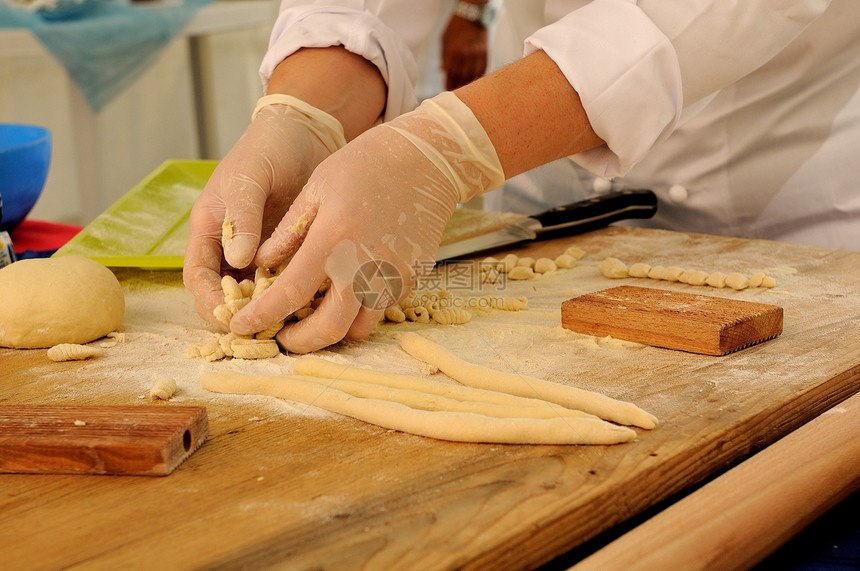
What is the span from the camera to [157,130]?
455 centimetres

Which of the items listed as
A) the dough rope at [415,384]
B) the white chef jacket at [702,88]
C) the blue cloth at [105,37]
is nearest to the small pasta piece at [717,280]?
the white chef jacket at [702,88]

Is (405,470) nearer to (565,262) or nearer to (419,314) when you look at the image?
(419,314)

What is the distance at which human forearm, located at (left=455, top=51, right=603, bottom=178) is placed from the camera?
121cm

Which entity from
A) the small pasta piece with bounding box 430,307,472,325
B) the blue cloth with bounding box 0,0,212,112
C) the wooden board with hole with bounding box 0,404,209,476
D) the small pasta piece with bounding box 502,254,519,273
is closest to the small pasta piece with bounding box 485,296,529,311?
the small pasta piece with bounding box 430,307,472,325

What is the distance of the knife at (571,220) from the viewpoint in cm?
170

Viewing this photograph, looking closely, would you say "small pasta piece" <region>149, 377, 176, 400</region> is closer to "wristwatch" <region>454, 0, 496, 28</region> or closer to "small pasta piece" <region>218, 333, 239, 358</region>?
"small pasta piece" <region>218, 333, 239, 358</region>

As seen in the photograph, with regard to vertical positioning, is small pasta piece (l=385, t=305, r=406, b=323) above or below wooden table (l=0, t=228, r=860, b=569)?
above

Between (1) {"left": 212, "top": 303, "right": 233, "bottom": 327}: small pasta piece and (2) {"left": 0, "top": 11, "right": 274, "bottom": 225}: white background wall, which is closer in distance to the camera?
(1) {"left": 212, "top": 303, "right": 233, "bottom": 327}: small pasta piece

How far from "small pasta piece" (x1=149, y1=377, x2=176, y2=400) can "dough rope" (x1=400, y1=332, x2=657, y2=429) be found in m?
0.34

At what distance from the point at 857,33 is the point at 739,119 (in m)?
0.28

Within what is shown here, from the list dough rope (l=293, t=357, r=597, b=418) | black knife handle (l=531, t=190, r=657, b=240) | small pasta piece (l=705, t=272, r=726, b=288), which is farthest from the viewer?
black knife handle (l=531, t=190, r=657, b=240)

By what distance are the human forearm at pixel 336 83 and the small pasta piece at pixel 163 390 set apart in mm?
689

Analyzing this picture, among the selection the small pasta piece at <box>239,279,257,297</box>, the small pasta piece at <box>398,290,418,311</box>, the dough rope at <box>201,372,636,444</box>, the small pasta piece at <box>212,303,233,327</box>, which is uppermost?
the small pasta piece at <box>239,279,257,297</box>

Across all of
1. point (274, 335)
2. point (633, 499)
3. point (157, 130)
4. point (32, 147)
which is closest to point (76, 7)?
point (157, 130)
